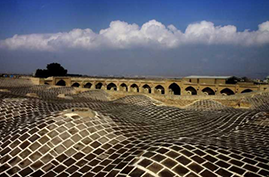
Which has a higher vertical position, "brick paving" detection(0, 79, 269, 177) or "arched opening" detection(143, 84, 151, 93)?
"brick paving" detection(0, 79, 269, 177)

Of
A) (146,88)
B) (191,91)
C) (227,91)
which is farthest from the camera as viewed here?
(146,88)

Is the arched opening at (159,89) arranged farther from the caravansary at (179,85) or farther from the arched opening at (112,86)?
the arched opening at (112,86)

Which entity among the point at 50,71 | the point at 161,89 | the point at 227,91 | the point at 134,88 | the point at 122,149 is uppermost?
the point at 50,71

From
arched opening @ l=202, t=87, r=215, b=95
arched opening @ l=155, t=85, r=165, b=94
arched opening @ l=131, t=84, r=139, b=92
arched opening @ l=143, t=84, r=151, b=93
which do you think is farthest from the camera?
arched opening @ l=131, t=84, r=139, b=92

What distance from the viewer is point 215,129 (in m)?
5.55

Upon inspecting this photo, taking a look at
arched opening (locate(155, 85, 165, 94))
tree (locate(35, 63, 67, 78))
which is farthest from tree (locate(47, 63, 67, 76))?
arched opening (locate(155, 85, 165, 94))

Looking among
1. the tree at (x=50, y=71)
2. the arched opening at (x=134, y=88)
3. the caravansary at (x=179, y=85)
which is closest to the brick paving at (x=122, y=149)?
the caravansary at (x=179, y=85)

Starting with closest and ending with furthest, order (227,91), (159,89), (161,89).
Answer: (227,91)
(159,89)
(161,89)

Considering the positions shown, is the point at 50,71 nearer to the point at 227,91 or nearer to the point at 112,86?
the point at 112,86

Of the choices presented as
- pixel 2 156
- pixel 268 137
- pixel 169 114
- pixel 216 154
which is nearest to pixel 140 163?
pixel 216 154

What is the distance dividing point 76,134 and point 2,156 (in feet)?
4.03

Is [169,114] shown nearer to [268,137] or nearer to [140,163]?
[268,137]

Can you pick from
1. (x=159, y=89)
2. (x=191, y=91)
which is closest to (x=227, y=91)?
(x=191, y=91)

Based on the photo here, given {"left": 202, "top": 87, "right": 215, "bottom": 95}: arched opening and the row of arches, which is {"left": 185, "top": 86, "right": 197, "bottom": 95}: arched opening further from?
{"left": 202, "top": 87, "right": 215, "bottom": 95}: arched opening
